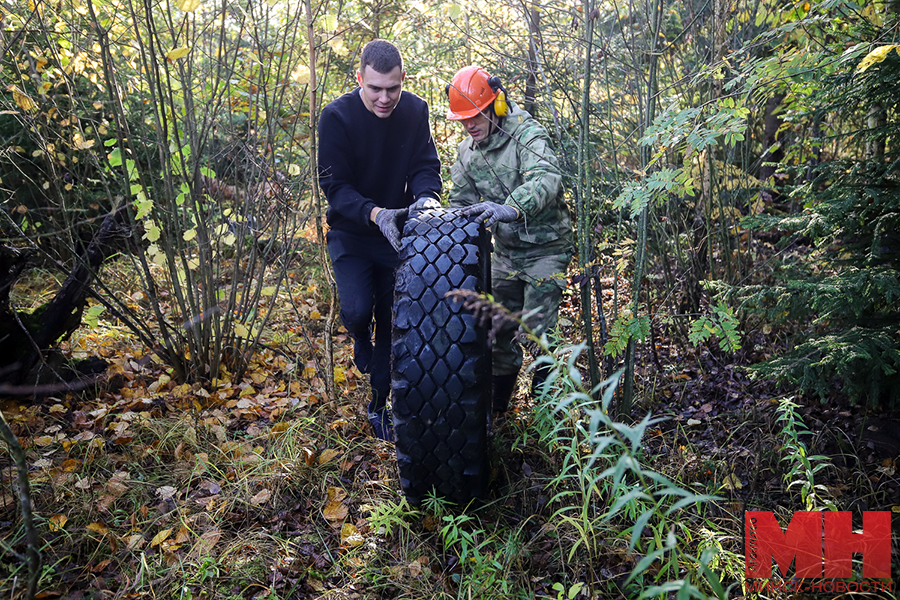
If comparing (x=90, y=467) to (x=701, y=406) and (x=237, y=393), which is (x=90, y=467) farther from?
(x=701, y=406)

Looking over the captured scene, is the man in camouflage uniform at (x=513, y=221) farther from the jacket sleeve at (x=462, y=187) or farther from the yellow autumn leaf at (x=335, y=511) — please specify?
the yellow autumn leaf at (x=335, y=511)

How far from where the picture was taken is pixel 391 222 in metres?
2.92

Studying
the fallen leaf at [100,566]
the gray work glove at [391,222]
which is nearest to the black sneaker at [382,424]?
the gray work glove at [391,222]

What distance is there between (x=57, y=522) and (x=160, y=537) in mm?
463

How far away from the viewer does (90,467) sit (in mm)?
2971

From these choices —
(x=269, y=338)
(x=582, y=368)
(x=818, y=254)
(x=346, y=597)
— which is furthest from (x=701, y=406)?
(x=269, y=338)

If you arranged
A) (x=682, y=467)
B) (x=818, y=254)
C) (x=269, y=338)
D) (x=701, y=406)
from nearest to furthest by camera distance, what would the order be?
(x=682, y=467) < (x=818, y=254) < (x=701, y=406) < (x=269, y=338)

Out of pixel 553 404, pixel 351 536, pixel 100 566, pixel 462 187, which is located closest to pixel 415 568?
pixel 351 536

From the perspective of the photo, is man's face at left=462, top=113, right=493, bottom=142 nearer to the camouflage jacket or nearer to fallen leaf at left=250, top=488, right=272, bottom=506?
the camouflage jacket

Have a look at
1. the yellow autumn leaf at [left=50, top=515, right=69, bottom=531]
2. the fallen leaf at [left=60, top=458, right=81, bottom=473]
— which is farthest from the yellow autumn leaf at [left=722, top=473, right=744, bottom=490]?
the fallen leaf at [left=60, top=458, right=81, bottom=473]

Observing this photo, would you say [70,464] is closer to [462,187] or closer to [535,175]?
[462,187]

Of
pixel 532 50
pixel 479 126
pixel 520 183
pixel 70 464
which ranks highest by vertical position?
pixel 532 50

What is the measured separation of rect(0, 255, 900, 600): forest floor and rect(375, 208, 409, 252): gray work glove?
1.12 m

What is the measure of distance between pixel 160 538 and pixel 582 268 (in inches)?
88.1
